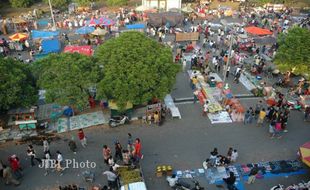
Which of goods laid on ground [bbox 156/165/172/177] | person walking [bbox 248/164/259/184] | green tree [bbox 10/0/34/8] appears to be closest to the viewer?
person walking [bbox 248/164/259/184]

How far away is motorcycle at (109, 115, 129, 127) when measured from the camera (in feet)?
67.9

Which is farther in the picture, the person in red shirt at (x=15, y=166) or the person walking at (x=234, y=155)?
the person walking at (x=234, y=155)

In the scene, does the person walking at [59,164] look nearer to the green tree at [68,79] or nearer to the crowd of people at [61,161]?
the crowd of people at [61,161]

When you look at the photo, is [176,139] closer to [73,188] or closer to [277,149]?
[277,149]

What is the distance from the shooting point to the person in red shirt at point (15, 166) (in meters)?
16.2

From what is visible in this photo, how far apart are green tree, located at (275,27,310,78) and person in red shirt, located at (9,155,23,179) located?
20.1 m

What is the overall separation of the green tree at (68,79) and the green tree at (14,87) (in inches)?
31.9

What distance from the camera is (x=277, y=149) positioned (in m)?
18.9

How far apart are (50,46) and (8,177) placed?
59.0 ft

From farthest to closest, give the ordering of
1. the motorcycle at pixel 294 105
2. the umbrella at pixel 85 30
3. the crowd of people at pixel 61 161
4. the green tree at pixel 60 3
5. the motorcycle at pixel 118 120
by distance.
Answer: the green tree at pixel 60 3
the umbrella at pixel 85 30
the motorcycle at pixel 294 105
the motorcycle at pixel 118 120
the crowd of people at pixel 61 161

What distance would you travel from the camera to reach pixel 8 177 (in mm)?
15750

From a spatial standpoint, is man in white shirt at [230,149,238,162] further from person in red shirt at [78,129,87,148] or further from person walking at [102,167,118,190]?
person in red shirt at [78,129,87,148]

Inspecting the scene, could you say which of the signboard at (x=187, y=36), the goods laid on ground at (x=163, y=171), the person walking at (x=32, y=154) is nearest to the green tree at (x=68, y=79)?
the person walking at (x=32, y=154)

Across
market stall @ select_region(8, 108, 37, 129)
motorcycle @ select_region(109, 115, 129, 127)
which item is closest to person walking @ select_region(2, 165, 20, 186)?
market stall @ select_region(8, 108, 37, 129)
